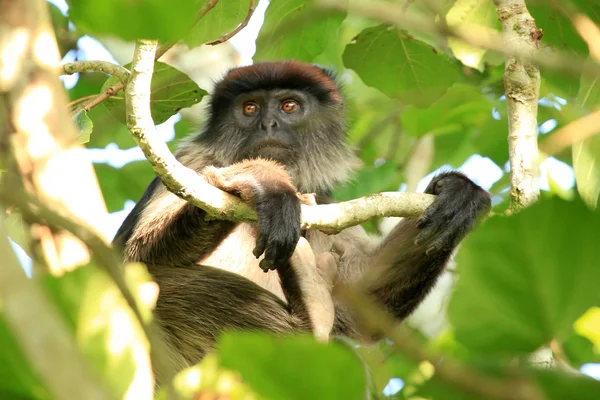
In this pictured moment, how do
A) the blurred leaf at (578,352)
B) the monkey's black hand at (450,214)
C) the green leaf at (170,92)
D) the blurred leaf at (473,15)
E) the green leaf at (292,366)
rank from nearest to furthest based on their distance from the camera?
the green leaf at (292,366) → the monkey's black hand at (450,214) → the green leaf at (170,92) → the blurred leaf at (473,15) → the blurred leaf at (578,352)

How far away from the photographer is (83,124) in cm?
337

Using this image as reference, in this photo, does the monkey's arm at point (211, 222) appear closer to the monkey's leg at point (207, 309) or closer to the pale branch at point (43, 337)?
the monkey's leg at point (207, 309)

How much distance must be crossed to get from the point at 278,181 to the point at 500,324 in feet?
8.75

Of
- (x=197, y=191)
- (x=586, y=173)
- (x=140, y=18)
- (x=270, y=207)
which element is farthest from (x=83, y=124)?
(x=140, y=18)

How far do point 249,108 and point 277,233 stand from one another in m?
2.39

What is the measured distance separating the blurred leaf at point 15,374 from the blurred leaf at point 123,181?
534 cm

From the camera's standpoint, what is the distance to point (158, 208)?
15.9 feet

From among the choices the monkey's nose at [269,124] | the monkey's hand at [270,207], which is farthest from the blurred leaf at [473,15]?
the monkey's nose at [269,124]

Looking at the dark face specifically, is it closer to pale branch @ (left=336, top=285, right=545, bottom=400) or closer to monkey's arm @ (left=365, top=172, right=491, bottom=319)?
monkey's arm @ (left=365, top=172, right=491, bottom=319)

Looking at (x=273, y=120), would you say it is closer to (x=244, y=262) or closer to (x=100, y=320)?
(x=244, y=262)

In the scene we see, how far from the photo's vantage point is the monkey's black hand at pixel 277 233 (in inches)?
146

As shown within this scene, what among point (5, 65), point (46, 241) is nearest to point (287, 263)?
point (46, 241)

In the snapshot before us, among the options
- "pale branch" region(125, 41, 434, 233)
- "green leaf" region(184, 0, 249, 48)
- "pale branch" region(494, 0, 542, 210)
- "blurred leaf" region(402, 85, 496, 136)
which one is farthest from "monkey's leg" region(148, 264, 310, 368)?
"blurred leaf" region(402, 85, 496, 136)

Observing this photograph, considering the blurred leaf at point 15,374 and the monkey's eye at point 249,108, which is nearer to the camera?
the blurred leaf at point 15,374
